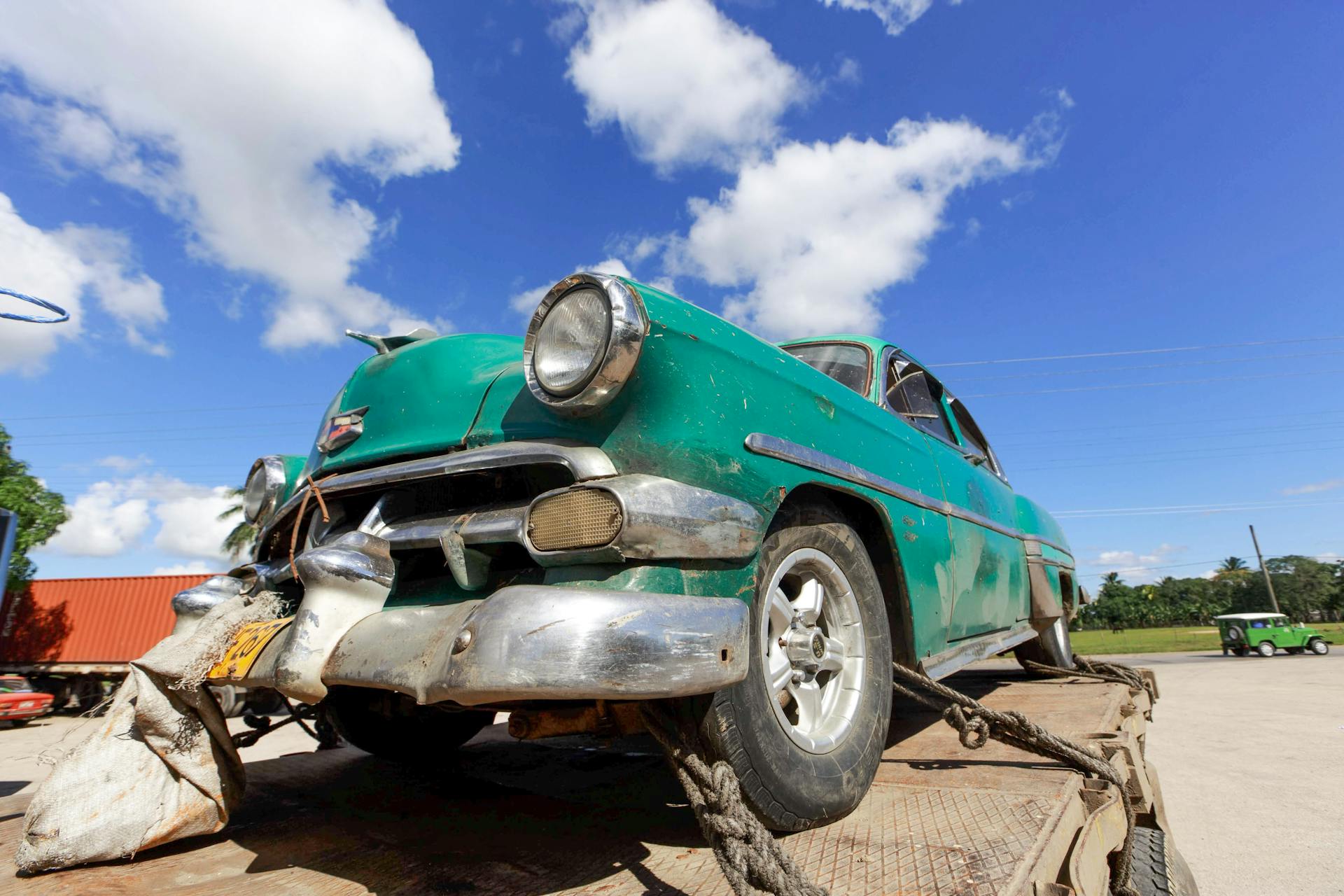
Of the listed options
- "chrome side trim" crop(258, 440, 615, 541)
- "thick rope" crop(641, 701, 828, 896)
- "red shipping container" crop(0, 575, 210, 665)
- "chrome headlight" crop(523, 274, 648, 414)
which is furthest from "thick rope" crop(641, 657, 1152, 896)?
"red shipping container" crop(0, 575, 210, 665)

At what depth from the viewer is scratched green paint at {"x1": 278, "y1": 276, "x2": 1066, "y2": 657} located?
1590 millimetres

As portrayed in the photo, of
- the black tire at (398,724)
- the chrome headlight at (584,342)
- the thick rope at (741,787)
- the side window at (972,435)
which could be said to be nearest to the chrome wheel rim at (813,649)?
the thick rope at (741,787)

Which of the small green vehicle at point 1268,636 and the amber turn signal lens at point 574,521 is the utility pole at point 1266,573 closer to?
the small green vehicle at point 1268,636

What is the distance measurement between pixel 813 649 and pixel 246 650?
4.39 feet

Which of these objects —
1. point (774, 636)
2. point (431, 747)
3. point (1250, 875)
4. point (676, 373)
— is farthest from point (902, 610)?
point (1250, 875)

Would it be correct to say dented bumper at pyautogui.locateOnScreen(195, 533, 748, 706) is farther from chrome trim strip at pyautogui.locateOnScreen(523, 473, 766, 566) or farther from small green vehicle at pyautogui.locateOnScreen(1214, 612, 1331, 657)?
small green vehicle at pyautogui.locateOnScreen(1214, 612, 1331, 657)

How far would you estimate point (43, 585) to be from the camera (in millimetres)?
19344

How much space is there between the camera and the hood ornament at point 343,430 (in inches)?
84.0

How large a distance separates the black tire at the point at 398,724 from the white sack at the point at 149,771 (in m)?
0.62

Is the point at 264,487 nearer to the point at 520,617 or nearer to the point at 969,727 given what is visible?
the point at 520,617

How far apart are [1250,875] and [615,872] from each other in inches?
176

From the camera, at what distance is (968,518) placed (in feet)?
9.91

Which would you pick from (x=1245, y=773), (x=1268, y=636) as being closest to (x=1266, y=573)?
(x=1268, y=636)

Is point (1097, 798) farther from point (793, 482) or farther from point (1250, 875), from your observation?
point (1250, 875)
